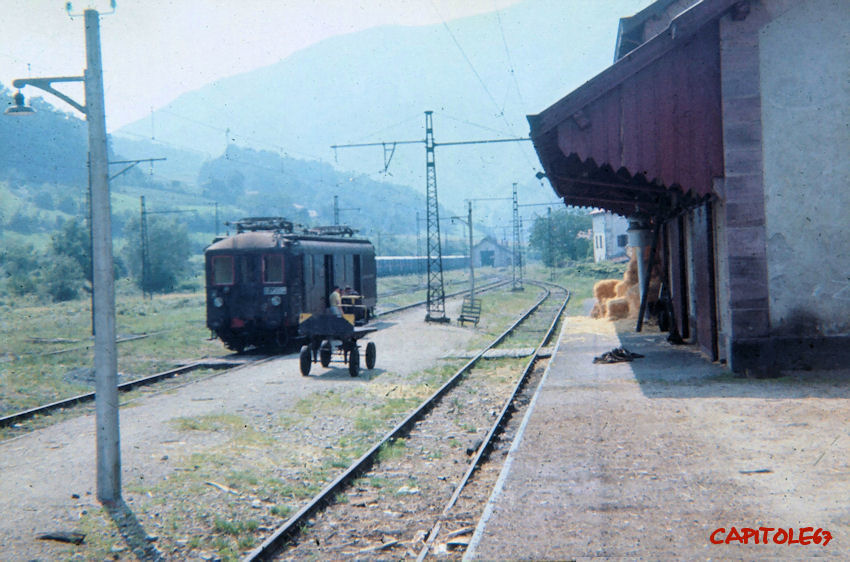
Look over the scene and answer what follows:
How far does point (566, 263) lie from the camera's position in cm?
8788

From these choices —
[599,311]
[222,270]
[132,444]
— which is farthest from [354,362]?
[599,311]

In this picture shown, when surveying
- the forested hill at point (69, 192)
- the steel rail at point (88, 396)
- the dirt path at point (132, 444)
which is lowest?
the dirt path at point (132, 444)

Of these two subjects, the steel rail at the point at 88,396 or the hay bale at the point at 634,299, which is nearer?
the steel rail at the point at 88,396

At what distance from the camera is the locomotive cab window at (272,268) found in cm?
2094

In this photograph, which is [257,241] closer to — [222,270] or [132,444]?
[222,270]

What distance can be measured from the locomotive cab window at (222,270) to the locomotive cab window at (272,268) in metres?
1.01

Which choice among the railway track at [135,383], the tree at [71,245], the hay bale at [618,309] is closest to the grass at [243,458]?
the railway track at [135,383]

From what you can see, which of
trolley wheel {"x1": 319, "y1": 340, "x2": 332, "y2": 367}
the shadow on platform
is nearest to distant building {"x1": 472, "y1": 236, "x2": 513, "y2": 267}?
trolley wheel {"x1": 319, "y1": 340, "x2": 332, "y2": 367}

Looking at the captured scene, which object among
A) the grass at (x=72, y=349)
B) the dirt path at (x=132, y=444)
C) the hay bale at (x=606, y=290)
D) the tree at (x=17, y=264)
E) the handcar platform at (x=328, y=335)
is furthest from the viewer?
the tree at (x=17, y=264)

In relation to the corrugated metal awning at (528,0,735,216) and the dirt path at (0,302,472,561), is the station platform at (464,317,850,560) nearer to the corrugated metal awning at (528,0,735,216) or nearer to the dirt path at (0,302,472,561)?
the corrugated metal awning at (528,0,735,216)

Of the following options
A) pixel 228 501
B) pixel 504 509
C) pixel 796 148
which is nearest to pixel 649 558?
pixel 504 509

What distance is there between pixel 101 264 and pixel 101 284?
0.71 feet

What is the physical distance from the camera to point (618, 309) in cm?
2517

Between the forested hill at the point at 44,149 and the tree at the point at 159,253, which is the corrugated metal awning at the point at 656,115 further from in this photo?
the forested hill at the point at 44,149
